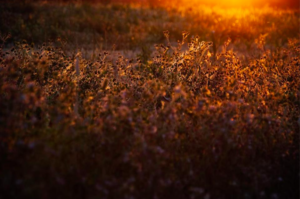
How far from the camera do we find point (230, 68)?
4363 mm

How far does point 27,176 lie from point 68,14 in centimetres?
1273

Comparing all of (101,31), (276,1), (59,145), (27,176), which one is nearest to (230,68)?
(59,145)

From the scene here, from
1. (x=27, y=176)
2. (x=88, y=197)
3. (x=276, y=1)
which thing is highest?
(x=276, y=1)

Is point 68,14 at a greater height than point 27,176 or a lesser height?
greater

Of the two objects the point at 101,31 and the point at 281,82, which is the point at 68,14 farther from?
the point at 281,82

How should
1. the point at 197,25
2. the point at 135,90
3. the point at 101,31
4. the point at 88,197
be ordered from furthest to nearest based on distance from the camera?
the point at 197,25 < the point at 101,31 < the point at 135,90 < the point at 88,197

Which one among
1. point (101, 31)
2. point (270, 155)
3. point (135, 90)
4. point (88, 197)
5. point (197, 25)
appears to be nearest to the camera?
point (88, 197)

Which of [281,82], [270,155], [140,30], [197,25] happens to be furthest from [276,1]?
[270,155]

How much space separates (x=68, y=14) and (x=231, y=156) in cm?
1252

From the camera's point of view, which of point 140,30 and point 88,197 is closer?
point 88,197

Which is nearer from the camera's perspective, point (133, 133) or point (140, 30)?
point (133, 133)

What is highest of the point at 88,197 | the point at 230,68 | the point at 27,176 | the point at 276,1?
the point at 276,1

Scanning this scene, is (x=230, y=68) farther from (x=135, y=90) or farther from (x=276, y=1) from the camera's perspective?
(x=276, y=1)

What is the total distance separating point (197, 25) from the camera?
544 inches
